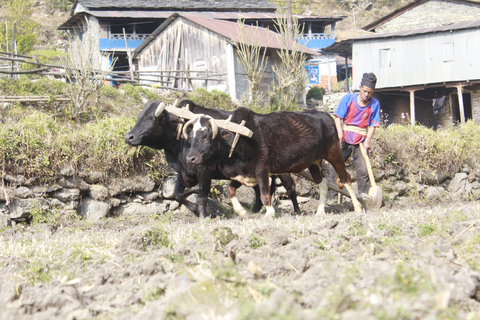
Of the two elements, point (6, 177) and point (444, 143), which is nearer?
point (6, 177)

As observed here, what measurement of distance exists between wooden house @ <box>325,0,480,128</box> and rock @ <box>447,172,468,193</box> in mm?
14791

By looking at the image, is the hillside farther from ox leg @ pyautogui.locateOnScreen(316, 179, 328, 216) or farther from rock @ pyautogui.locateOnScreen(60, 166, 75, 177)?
ox leg @ pyautogui.locateOnScreen(316, 179, 328, 216)

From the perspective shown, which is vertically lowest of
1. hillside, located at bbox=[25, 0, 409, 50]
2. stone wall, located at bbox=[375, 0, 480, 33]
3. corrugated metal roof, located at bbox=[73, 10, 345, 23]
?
stone wall, located at bbox=[375, 0, 480, 33]

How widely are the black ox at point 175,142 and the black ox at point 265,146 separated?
0.88ft

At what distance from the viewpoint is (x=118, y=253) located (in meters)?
4.90

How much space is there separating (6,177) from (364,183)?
5695 millimetres

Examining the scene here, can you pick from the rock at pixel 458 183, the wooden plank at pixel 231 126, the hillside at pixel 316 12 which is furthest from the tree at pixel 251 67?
the hillside at pixel 316 12

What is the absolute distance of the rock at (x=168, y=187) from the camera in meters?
9.70

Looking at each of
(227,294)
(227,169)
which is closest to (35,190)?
(227,169)

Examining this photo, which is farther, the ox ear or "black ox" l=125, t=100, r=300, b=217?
"black ox" l=125, t=100, r=300, b=217

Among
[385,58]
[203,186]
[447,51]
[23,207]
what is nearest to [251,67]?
[203,186]

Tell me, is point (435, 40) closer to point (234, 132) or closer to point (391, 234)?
point (234, 132)

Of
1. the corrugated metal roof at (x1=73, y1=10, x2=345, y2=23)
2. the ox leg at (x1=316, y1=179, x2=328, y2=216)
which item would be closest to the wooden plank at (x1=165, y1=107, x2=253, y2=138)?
the ox leg at (x1=316, y1=179, x2=328, y2=216)

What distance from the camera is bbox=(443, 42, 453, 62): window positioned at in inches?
1090
